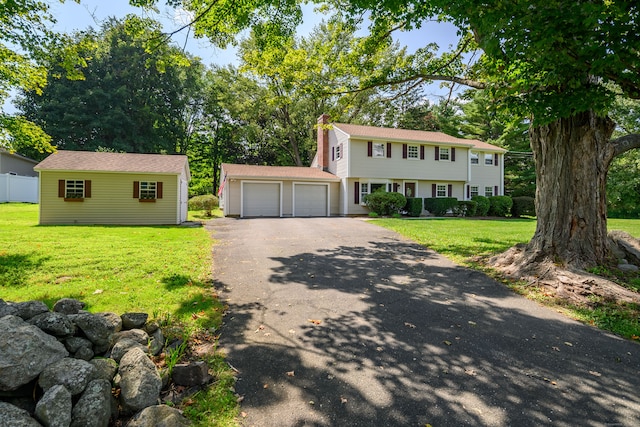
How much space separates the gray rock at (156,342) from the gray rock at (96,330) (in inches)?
15.9

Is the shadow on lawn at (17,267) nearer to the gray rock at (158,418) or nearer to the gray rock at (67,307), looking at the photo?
the gray rock at (67,307)

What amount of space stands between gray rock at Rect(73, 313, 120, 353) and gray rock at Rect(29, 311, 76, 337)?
0.28 feet

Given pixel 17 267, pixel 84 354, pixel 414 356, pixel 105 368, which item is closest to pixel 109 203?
pixel 17 267

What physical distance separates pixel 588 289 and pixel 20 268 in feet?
34.6

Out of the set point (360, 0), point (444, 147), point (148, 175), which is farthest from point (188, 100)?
point (360, 0)

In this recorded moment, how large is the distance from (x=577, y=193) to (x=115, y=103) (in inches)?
1586

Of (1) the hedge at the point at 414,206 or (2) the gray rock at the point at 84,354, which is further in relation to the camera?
(1) the hedge at the point at 414,206

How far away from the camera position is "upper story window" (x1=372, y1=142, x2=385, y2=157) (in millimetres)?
22359

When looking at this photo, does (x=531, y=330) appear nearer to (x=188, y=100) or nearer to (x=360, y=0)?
(x=360, y=0)

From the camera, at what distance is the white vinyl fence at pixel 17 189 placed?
2409 centimetres

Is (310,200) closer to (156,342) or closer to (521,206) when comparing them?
(521,206)

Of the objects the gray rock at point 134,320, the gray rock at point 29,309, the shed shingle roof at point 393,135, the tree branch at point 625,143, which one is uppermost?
the shed shingle roof at point 393,135

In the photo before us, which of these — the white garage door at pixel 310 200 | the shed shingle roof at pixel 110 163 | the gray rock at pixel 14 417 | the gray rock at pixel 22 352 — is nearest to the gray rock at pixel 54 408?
the gray rock at pixel 14 417

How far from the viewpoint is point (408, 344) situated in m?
3.79
